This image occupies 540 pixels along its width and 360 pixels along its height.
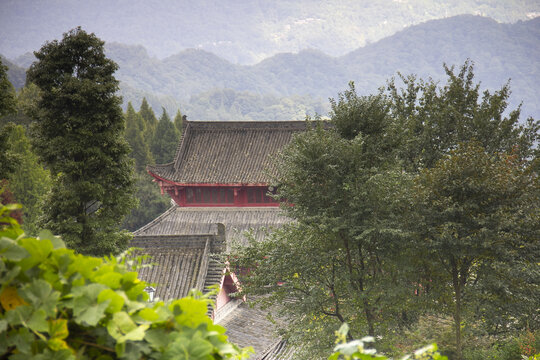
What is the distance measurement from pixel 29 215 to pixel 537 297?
71.4 ft

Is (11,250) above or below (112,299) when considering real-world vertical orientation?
above

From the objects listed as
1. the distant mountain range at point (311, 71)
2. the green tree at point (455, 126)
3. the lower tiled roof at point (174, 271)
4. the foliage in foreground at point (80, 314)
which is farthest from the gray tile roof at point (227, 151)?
the distant mountain range at point (311, 71)

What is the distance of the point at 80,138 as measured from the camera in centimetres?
978

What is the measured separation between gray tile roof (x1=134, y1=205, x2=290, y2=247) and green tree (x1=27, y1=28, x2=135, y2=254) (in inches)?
446

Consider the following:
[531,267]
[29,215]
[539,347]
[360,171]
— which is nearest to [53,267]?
[360,171]

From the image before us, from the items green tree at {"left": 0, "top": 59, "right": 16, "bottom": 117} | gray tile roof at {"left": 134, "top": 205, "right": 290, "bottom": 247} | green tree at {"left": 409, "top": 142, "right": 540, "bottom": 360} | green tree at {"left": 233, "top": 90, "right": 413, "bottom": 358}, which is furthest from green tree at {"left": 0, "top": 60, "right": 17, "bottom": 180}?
gray tile roof at {"left": 134, "top": 205, "right": 290, "bottom": 247}

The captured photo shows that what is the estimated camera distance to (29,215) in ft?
77.5

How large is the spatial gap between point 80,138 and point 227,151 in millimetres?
14209

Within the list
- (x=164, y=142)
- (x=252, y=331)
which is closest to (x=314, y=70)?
(x=164, y=142)

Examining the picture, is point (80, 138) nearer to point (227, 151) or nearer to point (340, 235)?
point (340, 235)

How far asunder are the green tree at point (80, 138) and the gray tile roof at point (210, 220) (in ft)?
37.1

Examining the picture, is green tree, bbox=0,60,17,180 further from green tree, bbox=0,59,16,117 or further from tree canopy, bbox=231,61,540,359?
tree canopy, bbox=231,61,540,359

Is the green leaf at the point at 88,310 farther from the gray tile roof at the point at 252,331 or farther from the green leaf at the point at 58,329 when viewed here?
the gray tile roof at the point at 252,331

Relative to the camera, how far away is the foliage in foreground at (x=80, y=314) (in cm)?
176
